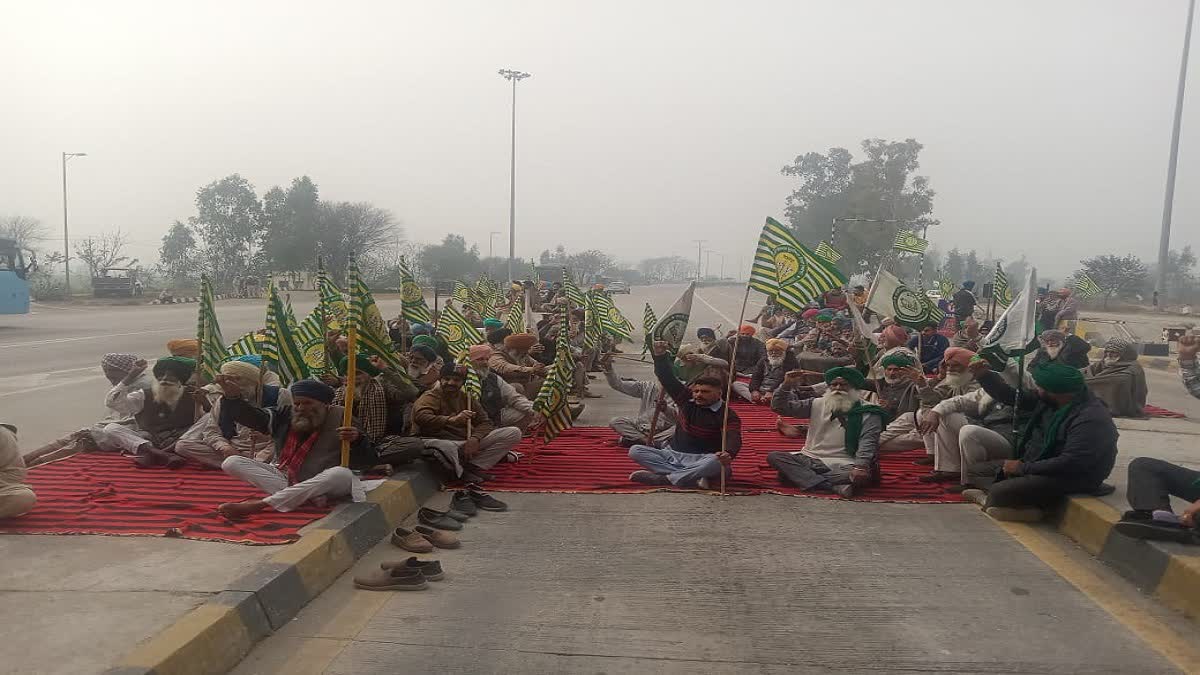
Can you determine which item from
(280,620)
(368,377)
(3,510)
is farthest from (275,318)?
(280,620)

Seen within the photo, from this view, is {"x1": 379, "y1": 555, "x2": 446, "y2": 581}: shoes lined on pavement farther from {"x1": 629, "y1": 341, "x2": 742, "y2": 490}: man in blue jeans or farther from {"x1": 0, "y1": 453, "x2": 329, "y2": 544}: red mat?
{"x1": 629, "y1": 341, "x2": 742, "y2": 490}: man in blue jeans

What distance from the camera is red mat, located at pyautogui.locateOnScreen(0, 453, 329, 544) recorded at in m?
5.61

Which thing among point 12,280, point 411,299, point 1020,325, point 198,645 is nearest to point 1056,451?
point 1020,325

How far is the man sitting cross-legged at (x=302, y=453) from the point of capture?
6121mm

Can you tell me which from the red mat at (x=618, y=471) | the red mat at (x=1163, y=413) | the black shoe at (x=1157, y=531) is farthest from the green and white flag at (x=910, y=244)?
the black shoe at (x=1157, y=531)

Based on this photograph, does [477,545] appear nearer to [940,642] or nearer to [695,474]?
[695,474]

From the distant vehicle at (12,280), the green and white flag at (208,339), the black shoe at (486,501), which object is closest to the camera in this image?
the black shoe at (486,501)

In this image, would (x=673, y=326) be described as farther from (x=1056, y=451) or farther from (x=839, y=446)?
(x=1056, y=451)

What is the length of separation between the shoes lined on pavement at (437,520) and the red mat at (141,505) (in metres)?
0.67

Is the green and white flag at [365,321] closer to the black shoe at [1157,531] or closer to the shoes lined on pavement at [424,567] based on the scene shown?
the shoes lined on pavement at [424,567]

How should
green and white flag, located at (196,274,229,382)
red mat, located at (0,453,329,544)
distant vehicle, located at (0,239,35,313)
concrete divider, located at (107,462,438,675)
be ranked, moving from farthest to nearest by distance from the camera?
distant vehicle, located at (0,239,35,313), green and white flag, located at (196,274,229,382), red mat, located at (0,453,329,544), concrete divider, located at (107,462,438,675)

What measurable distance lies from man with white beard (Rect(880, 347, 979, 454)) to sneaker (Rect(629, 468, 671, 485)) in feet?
7.63

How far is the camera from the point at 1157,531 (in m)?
5.27

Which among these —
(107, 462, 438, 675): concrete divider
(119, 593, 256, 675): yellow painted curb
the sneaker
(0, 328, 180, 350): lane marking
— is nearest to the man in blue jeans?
the sneaker
